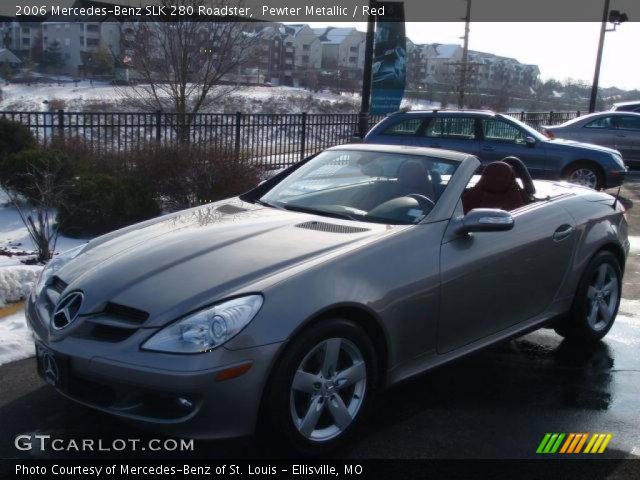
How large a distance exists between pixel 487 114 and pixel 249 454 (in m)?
10.3

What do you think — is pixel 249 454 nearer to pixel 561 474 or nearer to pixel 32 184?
pixel 561 474

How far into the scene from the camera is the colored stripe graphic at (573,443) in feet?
12.5

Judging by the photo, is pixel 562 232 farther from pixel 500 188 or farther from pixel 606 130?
pixel 606 130

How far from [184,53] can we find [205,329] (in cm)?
1352

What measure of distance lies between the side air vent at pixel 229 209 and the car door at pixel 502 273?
4.53 feet

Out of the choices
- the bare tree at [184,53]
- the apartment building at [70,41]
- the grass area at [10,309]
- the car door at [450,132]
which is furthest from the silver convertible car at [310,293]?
the apartment building at [70,41]

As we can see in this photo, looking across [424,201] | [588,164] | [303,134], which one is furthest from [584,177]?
[424,201]

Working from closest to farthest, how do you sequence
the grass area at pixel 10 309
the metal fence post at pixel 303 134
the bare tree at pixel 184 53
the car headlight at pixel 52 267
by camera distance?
1. the car headlight at pixel 52 267
2. the grass area at pixel 10 309
3. the bare tree at pixel 184 53
4. the metal fence post at pixel 303 134

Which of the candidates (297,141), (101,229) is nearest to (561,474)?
(101,229)

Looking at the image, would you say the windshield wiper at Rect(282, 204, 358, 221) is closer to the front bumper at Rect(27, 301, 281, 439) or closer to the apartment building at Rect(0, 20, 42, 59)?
the front bumper at Rect(27, 301, 281, 439)

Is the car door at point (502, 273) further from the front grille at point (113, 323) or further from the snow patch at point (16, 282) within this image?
the snow patch at point (16, 282)

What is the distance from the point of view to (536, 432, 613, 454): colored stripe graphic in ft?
12.5

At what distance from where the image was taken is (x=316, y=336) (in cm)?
339

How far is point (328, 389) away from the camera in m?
3.53
